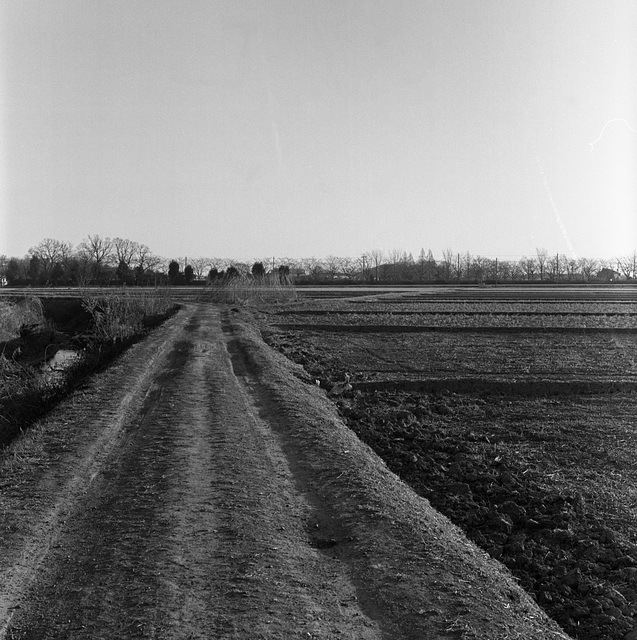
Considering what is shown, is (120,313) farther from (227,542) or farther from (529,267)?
(529,267)

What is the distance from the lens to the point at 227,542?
5.50m

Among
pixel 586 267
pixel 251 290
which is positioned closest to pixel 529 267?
pixel 586 267

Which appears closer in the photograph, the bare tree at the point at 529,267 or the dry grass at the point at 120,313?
the dry grass at the point at 120,313

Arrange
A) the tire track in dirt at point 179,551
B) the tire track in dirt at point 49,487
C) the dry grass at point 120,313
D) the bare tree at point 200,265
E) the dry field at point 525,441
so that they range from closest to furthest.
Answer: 1. the tire track in dirt at point 179,551
2. the tire track in dirt at point 49,487
3. the dry field at point 525,441
4. the dry grass at point 120,313
5. the bare tree at point 200,265

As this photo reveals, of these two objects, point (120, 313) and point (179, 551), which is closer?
point (179, 551)

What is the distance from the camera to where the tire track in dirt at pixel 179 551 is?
428cm

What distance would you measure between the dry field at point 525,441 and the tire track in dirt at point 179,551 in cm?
183

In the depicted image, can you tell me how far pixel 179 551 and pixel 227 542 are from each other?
1.36 ft

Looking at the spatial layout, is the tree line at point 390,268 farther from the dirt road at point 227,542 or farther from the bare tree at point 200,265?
the dirt road at point 227,542

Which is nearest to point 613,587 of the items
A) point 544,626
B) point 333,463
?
point 544,626

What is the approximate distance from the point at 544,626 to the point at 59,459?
5.93 metres

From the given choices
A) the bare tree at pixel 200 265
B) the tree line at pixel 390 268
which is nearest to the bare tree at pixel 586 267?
the tree line at pixel 390 268

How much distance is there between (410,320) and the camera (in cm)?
3061

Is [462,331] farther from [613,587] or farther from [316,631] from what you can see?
[316,631]
